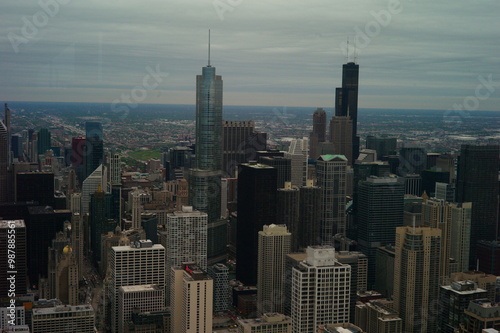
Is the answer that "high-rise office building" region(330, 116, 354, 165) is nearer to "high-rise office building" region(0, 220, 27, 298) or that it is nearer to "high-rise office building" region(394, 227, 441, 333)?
"high-rise office building" region(394, 227, 441, 333)

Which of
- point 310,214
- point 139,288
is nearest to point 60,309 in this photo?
point 139,288

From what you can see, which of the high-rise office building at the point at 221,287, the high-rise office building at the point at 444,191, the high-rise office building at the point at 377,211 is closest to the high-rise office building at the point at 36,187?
the high-rise office building at the point at 221,287

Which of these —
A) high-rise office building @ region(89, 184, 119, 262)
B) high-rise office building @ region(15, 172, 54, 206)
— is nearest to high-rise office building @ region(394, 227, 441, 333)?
high-rise office building @ region(89, 184, 119, 262)

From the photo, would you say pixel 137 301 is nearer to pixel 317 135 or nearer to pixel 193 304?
pixel 193 304

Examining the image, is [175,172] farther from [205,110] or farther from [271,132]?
[271,132]

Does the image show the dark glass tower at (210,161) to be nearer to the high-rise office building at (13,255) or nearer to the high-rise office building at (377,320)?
the high-rise office building at (13,255)
